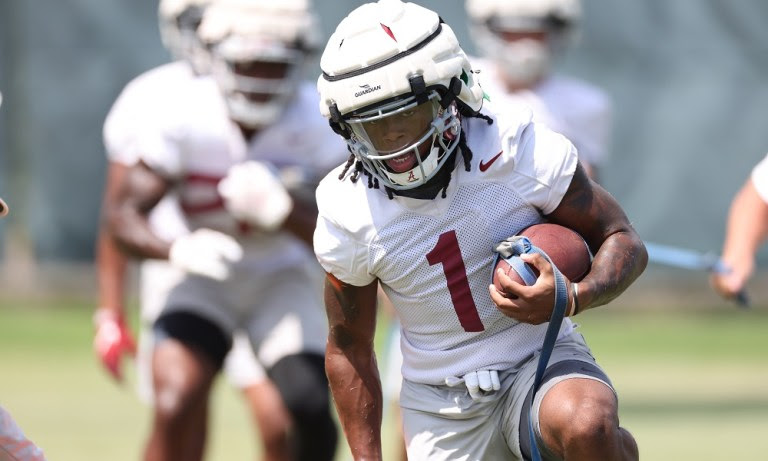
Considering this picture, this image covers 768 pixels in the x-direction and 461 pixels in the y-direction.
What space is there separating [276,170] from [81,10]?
6.79 metres

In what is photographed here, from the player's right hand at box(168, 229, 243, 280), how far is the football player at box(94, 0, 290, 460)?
195 mm

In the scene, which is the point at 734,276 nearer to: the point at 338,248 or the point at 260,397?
the point at 338,248

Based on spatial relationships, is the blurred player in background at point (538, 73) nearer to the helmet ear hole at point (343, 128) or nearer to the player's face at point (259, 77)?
the player's face at point (259, 77)

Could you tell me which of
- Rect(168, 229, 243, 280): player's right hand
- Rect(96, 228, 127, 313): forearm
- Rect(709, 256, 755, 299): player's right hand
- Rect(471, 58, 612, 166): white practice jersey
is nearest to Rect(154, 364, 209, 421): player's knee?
Rect(168, 229, 243, 280): player's right hand

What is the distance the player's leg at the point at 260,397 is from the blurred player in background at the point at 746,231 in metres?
1.93

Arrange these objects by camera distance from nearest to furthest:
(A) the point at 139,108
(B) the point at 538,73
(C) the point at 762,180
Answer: (C) the point at 762,180, (A) the point at 139,108, (B) the point at 538,73

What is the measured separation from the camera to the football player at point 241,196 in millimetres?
5777

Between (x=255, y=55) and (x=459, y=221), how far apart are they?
2.01m

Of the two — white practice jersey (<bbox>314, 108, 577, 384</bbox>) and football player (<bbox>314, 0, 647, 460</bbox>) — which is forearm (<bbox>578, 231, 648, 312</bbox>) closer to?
football player (<bbox>314, 0, 647, 460</bbox>)

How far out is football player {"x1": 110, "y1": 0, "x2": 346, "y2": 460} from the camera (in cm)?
578

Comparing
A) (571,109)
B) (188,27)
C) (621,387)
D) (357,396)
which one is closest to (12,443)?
(357,396)

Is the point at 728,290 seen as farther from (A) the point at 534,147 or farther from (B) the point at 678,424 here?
(B) the point at 678,424

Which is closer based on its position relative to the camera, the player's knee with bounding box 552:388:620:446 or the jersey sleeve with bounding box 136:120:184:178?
the player's knee with bounding box 552:388:620:446

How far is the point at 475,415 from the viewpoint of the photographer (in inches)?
169
